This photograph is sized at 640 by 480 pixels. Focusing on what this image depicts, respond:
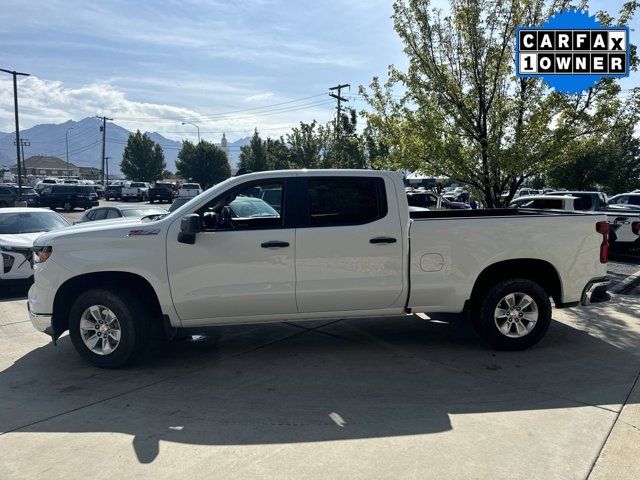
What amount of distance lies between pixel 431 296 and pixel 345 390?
4.60 feet

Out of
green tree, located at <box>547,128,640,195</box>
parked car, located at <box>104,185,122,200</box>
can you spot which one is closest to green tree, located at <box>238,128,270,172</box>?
parked car, located at <box>104,185,122,200</box>

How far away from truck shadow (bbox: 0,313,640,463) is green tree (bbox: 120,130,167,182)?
203 ft

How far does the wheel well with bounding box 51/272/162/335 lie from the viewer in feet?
16.0

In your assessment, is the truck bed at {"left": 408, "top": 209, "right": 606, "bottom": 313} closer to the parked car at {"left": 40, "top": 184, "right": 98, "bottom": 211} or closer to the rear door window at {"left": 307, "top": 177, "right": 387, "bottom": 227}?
the rear door window at {"left": 307, "top": 177, "right": 387, "bottom": 227}

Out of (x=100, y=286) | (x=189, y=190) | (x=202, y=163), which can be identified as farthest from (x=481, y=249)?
(x=202, y=163)

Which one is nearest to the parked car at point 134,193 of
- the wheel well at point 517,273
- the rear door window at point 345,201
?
the rear door window at point 345,201

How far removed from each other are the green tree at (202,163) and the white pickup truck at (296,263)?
54.2 metres

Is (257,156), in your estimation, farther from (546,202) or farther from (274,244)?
(274,244)

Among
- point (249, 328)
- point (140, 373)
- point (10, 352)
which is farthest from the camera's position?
point (249, 328)

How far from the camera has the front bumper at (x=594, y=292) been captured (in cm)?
526

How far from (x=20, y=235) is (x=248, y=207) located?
19.7ft

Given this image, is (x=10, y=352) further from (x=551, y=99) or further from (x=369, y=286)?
(x=551, y=99)

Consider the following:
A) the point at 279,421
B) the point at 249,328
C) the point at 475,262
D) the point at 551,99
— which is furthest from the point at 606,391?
the point at 551,99

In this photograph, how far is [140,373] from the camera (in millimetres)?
4848
